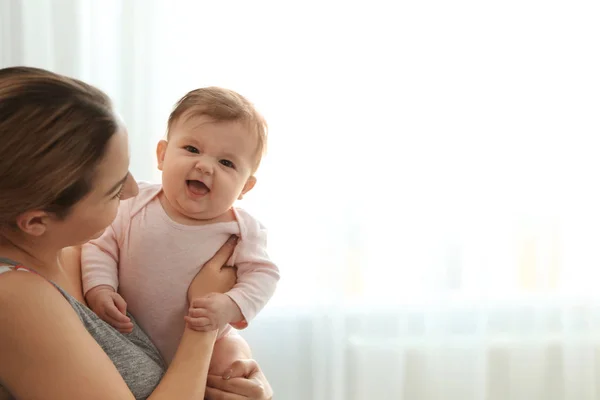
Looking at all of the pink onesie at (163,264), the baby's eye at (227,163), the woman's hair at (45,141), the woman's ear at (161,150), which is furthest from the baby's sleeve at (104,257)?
the woman's hair at (45,141)

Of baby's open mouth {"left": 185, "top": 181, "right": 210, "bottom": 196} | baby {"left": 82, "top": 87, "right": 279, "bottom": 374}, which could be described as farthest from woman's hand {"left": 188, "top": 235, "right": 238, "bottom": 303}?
baby's open mouth {"left": 185, "top": 181, "right": 210, "bottom": 196}

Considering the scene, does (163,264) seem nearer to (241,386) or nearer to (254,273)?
(254,273)

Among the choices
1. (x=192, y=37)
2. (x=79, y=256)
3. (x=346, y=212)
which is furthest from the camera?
(x=346, y=212)

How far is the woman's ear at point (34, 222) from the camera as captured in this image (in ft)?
3.55

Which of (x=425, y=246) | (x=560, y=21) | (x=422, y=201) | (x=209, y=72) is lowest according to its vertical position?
(x=425, y=246)

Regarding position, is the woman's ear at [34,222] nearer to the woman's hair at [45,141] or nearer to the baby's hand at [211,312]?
the woman's hair at [45,141]

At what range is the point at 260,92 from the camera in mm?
2281

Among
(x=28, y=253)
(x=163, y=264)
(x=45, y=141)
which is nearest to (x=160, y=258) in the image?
(x=163, y=264)

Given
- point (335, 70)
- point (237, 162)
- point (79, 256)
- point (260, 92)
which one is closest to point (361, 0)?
point (335, 70)

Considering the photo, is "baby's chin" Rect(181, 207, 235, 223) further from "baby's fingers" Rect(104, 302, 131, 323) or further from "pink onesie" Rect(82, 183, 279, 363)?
"baby's fingers" Rect(104, 302, 131, 323)

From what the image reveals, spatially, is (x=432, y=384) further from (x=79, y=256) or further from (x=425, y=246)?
(x=79, y=256)

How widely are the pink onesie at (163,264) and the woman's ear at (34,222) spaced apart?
33 centimetres

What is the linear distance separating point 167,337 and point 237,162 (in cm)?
38

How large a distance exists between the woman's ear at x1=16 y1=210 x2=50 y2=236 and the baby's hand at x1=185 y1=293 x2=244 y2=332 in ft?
1.17
